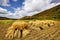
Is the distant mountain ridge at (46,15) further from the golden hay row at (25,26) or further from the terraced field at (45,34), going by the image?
the terraced field at (45,34)

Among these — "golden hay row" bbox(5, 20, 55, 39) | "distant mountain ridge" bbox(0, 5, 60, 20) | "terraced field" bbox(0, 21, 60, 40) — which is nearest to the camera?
"terraced field" bbox(0, 21, 60, 40)

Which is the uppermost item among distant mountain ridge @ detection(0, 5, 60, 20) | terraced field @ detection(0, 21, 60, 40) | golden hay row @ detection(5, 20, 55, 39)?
distant mountain ridge @ detection(0, 5, 60, 20)

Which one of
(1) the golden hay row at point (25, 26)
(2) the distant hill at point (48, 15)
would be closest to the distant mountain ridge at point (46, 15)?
(2) the distant hill at point (48, 15)

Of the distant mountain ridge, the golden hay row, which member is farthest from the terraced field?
the distant mountain ridge

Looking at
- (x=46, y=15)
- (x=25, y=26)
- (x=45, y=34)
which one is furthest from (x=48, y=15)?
(x=25, y=26)

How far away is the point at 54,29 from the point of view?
4172 mm

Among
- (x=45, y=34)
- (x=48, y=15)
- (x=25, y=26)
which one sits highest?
(x=48, y=15)

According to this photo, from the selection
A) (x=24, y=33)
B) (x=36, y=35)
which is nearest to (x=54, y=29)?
(x=36, y=35)

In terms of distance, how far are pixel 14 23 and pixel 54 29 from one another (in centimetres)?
104

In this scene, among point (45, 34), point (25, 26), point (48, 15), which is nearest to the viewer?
point (45, 34)

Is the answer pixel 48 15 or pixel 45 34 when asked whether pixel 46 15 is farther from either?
pixel 45 34

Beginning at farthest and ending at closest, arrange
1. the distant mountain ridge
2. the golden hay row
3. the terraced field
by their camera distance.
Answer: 1. the distant mountain ridge
2. the golden hay row
3. the terraced field

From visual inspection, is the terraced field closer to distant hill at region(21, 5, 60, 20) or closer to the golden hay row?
the golden hay row

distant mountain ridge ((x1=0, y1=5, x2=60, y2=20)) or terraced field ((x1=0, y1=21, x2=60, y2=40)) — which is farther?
distant mountain ridge ((x1=0, y1=5, x2=60, y2=20))
